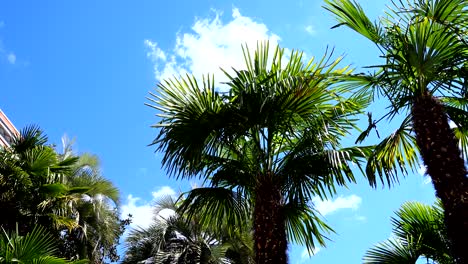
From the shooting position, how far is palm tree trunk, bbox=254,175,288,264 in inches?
251

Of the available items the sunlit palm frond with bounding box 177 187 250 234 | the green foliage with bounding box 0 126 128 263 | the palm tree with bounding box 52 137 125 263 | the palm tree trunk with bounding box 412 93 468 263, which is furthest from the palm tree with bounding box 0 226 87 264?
the palm tree with bounding box 52 137 125 263

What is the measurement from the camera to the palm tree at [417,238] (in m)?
6.88

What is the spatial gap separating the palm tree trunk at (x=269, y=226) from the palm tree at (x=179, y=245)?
726 centimetres

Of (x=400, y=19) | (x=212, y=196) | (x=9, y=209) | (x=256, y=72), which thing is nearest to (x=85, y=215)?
(x=9, y=209)

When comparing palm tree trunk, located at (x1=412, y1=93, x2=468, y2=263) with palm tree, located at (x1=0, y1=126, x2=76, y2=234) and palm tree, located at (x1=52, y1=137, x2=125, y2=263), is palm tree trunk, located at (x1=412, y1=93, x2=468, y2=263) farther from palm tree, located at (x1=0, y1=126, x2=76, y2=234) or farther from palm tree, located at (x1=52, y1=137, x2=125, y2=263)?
palm tree, located at (x1=52, y1=137, x2=125, y2=263)

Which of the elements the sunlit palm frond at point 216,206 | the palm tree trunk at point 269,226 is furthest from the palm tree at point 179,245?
the palm tree trunk at point 269,226

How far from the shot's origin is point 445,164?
18.1 feet

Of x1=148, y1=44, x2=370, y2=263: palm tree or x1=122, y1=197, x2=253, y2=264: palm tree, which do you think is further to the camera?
x1=122, y1=197, x2=253, y2=264: palm tree

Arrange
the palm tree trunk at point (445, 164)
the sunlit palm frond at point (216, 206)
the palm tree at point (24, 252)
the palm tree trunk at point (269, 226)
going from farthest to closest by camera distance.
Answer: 1. the sunlit palm frond at point (216, 206)
2. the palm tree at point (24, 252)
3. the palm tree trunk at point (269, 226)
4. the palm tree trunk at point (445, 164)

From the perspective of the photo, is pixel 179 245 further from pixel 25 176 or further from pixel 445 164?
pixel 445 164

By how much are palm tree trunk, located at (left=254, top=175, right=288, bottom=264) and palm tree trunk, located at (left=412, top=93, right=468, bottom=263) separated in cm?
194

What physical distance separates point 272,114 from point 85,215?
8.98 meters

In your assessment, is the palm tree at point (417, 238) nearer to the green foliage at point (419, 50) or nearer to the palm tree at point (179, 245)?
the green foliage at point (419, 50)

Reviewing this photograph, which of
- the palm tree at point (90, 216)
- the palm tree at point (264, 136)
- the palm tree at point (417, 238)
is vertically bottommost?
the palm tree at point (417, 238)
